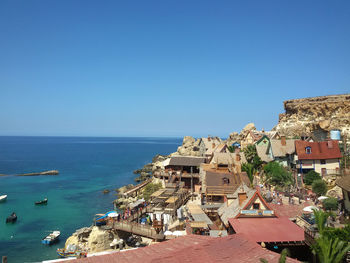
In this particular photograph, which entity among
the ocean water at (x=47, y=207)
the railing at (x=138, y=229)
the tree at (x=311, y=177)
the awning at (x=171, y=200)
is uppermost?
the tree at (x=311, y=177)

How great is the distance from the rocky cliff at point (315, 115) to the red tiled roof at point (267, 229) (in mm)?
37350

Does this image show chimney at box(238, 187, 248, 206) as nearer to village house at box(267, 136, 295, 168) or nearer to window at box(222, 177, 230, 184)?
window at box(222, 177, 230, 184)

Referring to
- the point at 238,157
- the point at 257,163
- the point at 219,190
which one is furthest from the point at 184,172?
the point at 219,190

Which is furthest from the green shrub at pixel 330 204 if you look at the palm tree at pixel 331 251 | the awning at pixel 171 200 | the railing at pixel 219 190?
the awning at pixel 171 200

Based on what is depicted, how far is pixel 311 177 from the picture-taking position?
37125 mm

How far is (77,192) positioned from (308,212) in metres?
57.9

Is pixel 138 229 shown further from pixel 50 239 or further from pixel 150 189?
pixel 150 189

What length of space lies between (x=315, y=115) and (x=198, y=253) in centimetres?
5727

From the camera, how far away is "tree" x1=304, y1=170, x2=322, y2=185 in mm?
36781

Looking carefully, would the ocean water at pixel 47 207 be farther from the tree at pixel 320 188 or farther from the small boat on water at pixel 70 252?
the tree at pixel 320 188

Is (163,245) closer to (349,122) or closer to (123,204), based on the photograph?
(123,204)

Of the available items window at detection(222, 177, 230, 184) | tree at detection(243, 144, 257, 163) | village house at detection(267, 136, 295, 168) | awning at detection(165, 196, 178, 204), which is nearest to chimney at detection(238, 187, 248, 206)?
window at detection(222, 177, 230, 184)

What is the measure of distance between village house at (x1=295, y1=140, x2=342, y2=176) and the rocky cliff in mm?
11731

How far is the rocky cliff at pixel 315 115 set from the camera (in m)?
51.5
